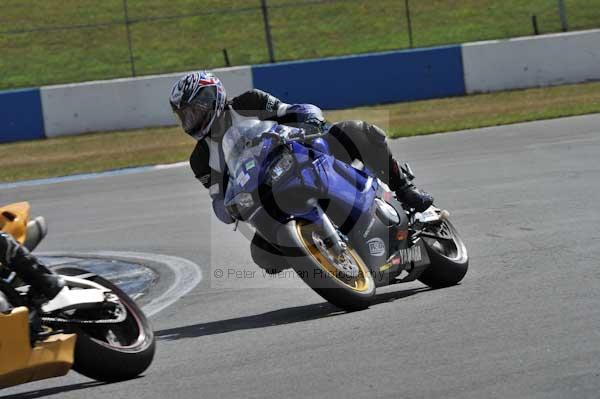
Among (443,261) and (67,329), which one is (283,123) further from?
(67,329)

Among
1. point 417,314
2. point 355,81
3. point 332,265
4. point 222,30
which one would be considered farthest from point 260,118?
point 222,30

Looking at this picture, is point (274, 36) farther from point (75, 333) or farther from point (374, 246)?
point (75, 333)

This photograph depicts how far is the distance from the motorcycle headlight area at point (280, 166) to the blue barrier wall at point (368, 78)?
13.8 metres

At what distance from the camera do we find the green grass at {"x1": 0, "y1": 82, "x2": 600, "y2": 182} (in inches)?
687

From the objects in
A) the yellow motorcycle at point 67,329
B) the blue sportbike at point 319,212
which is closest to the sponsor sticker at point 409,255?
the blue sportbike at point 319,212

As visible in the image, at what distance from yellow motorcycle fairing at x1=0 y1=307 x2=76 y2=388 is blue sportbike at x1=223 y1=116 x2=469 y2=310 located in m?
1.70

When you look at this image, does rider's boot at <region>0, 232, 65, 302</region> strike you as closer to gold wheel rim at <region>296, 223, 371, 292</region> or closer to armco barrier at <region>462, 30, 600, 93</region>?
gold wheel rim at <region>296, 223, 371, 292</region>

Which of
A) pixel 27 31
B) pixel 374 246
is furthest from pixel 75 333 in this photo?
pixel 27 31

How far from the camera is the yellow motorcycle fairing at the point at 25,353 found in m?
5.09

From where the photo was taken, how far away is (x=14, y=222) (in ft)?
17.8

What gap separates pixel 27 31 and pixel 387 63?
704 cm

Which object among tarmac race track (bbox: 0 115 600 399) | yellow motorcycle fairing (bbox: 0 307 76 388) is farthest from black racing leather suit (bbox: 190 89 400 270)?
yellow motorcycle fairing (bbox: 0 307 76 388)

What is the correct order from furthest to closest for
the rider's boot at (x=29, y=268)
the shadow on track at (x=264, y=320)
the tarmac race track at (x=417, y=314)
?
the shadow on track at (x=264, y=320), the rider's boot at (x=29, y=268), the tarmac race track at (x=417, y=314)

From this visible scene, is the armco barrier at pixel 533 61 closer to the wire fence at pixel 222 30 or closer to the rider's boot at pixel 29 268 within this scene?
the wire fence at pixel 222 30
